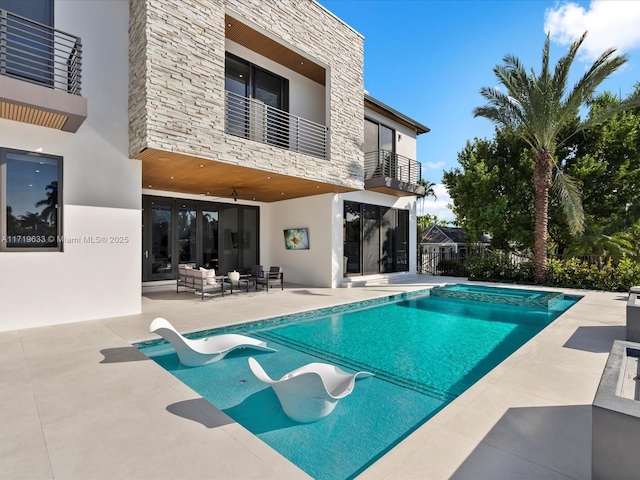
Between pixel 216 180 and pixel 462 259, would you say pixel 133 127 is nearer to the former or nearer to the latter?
pixel 216 180

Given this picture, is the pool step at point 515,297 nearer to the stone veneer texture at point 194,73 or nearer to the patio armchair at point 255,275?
the stone veneer texture at point 194,73

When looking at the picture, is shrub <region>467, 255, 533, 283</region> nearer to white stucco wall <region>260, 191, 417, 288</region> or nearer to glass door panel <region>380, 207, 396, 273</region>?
glass door panel <region>380, 207, 396, 273</region>

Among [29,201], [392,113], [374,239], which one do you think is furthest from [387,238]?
[29,201]

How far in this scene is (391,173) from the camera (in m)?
15.5

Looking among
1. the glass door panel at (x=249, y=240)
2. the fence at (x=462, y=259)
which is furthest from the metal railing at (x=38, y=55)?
the fence at (x=462, y=259)

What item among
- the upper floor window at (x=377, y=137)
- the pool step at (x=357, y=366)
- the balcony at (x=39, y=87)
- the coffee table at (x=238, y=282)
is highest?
the upper floor window at (x=377, y=137)

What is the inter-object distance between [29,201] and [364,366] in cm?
721

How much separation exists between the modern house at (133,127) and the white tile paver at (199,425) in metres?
2.36

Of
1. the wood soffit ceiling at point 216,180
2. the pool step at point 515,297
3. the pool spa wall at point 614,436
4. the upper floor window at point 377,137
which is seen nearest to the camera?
the pool spa wall at point 614,436

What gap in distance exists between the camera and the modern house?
6.65 m

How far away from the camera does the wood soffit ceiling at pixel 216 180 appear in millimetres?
8297

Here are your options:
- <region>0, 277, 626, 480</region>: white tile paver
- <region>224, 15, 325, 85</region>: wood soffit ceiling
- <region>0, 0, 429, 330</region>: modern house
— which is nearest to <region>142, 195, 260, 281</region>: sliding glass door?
<region>0, 0, 429, 330</region>: modern house

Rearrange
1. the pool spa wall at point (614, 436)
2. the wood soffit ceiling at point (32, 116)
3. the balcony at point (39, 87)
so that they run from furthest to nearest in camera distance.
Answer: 1. the wood soffit ceiling at point (32, 116)
2. the balcony at point (39, 87)
3. the pool spa wall at point (614, 436)

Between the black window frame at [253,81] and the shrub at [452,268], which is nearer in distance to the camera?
the black window frame at [253,81]
